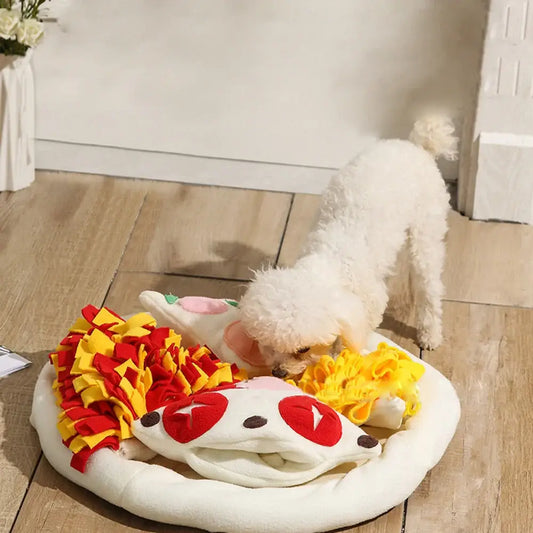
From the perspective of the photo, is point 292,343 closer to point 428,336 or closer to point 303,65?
point 428,336

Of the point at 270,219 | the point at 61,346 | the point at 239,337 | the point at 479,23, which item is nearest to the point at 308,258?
the point at 239,337

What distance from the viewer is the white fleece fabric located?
1.58m

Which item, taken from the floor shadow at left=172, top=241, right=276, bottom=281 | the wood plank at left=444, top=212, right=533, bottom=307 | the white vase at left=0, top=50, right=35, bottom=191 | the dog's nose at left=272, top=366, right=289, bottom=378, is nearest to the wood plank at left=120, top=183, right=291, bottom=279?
the floor shadow at left=172, top=241, right=276, bottom=281

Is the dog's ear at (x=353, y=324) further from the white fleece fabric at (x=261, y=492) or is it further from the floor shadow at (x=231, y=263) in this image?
the floor shadow at (x=231, y=263)

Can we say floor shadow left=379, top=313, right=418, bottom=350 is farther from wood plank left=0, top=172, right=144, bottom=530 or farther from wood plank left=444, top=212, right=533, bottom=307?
wood plank left=0, top=172, right=144, bottom=530

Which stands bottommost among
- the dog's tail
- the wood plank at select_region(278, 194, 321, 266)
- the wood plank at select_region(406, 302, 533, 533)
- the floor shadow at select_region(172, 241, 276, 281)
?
the wood plank at select_region(278, 194, 321, 266)

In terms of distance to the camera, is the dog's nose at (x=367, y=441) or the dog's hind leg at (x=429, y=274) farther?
the dog's hind leg at (x=429, y=274)

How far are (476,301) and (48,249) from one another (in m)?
1.11

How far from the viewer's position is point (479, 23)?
2.60 meters

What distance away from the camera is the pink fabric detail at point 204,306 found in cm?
203

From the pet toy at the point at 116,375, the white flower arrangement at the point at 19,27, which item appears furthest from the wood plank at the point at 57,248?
the white flower arrangement at the point at 19,27

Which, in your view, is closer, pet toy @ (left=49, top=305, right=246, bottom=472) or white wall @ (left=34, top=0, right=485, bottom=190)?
pet toy @ (left=49, top=305, right=246, bottom=472)

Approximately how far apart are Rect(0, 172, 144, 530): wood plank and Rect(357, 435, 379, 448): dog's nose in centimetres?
61

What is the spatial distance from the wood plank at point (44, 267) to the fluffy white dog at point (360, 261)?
0.51 meters
